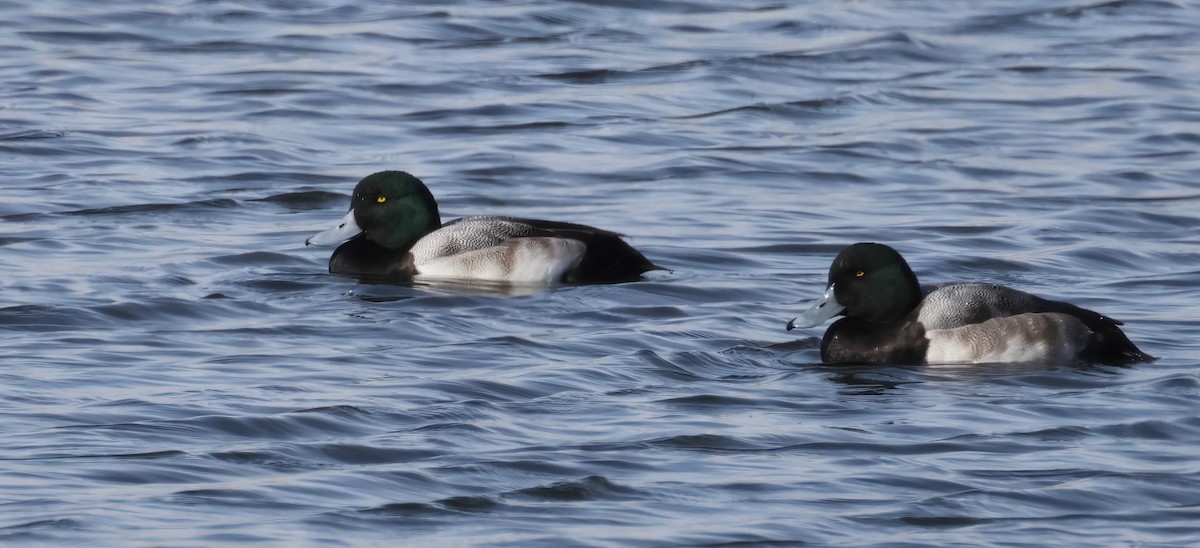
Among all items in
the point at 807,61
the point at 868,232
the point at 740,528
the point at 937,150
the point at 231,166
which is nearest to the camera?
the point at 740,528

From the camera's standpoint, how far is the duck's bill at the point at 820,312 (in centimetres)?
1033

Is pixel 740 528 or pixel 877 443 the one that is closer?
pixel 740 528

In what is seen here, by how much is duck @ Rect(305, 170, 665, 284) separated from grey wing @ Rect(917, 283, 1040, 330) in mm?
2220

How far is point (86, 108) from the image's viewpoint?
58.0 feet

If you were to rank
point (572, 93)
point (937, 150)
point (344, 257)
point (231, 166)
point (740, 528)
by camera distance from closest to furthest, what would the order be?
point (740, 528) < point (344, 257) < point (231, 166) < point (937, 150) < point (572, 93)

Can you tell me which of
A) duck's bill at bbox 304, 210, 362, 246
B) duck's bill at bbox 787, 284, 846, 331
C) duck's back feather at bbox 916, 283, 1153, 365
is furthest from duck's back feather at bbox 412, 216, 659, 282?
duck's back feather at bbox 916, 283, 1153, 365

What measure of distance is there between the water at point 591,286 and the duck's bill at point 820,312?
15cm

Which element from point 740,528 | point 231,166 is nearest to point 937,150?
point 231,166

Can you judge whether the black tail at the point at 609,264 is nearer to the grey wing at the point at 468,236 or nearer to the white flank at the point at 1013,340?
the grey wing at the point at 468,236

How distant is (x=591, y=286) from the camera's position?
12000mm

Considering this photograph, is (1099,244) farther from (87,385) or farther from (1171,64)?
(1171,64)

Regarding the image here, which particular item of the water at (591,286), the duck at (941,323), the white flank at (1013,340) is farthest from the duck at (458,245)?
the white flank at (1013,340)

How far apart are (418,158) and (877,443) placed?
323 inches

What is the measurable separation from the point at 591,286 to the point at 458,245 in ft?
2.84
